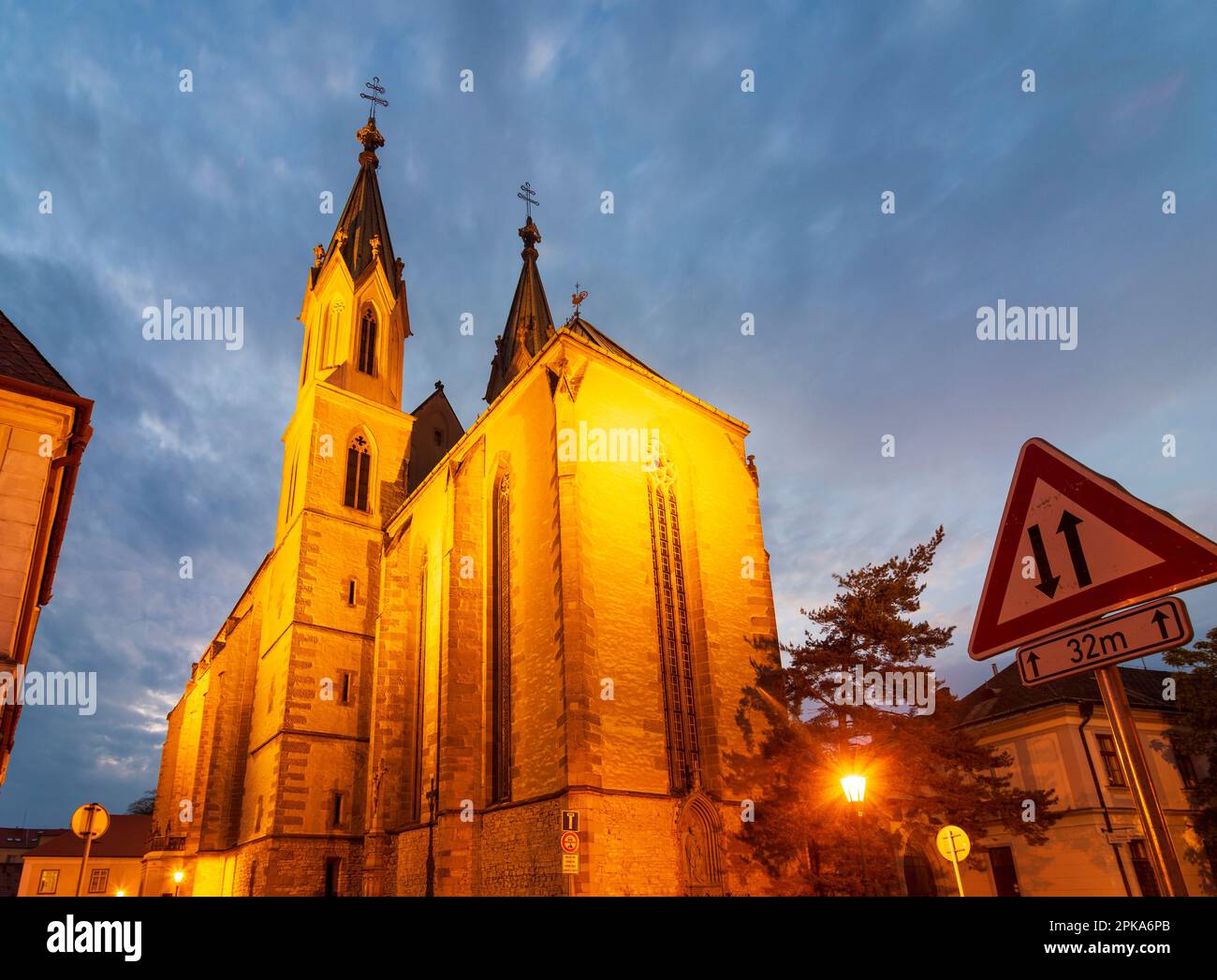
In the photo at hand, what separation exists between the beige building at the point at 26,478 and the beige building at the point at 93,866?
142 ft

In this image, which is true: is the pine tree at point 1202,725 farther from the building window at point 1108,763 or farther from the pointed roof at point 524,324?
the pointed roof at point 524,324

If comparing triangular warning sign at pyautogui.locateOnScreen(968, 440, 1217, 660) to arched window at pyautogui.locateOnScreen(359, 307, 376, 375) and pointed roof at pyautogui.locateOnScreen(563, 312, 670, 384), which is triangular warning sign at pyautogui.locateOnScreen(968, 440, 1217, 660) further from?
arched window at pyautogui.locateOnScreen(359, 307, 376, 375)

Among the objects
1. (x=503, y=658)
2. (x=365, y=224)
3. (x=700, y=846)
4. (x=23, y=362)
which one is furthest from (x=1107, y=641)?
(x=365, y=224)

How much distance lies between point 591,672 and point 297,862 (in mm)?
13214

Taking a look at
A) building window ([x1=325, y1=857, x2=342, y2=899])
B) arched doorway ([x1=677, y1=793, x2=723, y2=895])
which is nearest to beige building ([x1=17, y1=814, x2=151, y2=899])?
building window ([x1=325, y1=857, x2=342, y2=899])

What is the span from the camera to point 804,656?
1747cm

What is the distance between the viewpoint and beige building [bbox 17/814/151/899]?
44.7m

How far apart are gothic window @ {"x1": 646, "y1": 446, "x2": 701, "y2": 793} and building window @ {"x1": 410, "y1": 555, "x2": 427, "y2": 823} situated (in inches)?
319

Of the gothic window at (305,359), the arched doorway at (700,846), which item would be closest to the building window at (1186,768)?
the arched doorway at (700,846)

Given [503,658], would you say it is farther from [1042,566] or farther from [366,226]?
[366,226]

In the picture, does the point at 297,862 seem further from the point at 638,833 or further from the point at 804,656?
the point at 804,656

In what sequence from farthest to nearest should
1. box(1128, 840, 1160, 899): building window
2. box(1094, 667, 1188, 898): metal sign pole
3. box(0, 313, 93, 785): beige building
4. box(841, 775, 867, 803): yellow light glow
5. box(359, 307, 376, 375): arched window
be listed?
box(359, 307, 376, 375): arched window
box(1128, 840, 1160, 899): building window
box(841, 775, 867, 803): yellow light glow
box(0, 313, 93, 785): beige building
box(1094, 667, 1188, 898): metal sign pole

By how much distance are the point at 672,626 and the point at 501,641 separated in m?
4.79

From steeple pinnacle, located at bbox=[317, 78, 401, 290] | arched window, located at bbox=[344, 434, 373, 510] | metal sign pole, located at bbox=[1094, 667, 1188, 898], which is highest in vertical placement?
steeple pinnacle, located at bbox=[317, 78, 401, 290]
